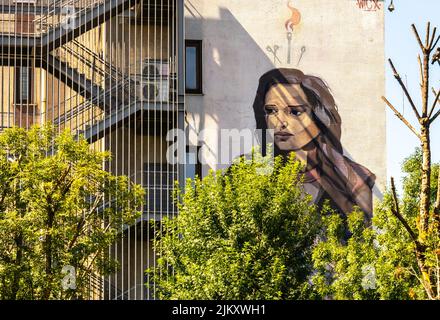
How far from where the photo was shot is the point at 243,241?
119 feet

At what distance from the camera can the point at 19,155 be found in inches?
1555

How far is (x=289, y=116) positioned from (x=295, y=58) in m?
2.53

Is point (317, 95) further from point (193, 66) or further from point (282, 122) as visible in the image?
point (193, 66)

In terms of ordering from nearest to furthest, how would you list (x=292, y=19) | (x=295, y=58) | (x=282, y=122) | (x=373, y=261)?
1. (x=373, y=261)
2. (x=282, y=122)
3. (x=295, y=58)
4. (x=292, y=19)

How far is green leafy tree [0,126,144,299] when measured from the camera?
37062 millimetres

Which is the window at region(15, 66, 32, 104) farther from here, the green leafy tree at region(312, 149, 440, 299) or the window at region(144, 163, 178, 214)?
the green leafy tree at region(312, 149, 440, 299)

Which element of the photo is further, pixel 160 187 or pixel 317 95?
pixel 317 95

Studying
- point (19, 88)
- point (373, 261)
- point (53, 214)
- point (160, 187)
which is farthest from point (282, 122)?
point (53, 214)

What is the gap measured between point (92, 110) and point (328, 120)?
1084 cm

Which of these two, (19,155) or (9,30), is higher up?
(9,30)

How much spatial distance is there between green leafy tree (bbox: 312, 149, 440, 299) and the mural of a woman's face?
8835 millimetres

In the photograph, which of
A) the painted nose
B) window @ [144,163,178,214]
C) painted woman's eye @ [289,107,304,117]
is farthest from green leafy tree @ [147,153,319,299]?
painted woman's eye @ [289,107,304,117]
